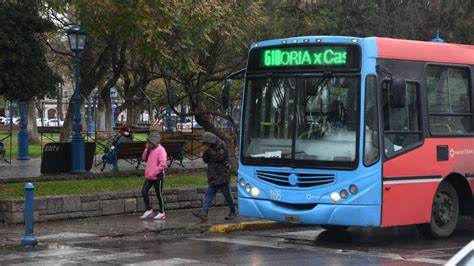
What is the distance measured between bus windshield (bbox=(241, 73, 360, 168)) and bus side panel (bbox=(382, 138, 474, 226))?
2.55 feet

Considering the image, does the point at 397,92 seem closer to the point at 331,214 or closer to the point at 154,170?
the point at 331,214

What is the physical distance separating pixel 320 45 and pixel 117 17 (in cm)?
532

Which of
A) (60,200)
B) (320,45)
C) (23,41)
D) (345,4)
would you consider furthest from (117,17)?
(345,4)

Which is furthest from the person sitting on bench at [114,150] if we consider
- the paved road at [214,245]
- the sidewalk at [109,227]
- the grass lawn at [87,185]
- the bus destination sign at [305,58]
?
the bus destination sign at [305,58]

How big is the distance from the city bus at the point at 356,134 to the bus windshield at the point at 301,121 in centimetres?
2

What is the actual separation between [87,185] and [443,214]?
7.85 metres

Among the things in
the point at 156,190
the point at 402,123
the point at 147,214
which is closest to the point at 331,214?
the point at 402,123

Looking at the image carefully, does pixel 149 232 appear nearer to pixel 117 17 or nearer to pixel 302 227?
pixel 302 227

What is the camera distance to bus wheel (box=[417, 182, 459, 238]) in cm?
1252

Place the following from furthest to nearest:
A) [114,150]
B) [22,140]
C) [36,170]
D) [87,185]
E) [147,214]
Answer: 1. [22,140]
2. [36,170]
3. [114,150]
4. [87,185]
5. [147,214]

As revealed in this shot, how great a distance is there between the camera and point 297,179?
11.9 meters

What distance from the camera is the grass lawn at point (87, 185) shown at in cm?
1540

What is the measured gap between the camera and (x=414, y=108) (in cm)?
1222

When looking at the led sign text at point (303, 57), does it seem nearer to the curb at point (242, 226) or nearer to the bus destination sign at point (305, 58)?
the bus destination sign at point (305, 58)
